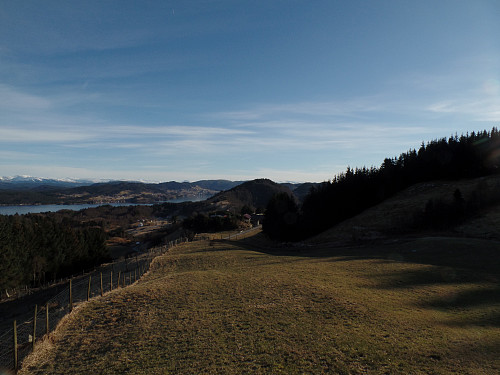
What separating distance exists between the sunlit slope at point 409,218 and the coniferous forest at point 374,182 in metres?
5.23

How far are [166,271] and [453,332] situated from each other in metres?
24.0

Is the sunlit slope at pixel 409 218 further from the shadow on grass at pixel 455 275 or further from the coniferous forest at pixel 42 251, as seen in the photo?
the coniferous forest at pixel 42 251

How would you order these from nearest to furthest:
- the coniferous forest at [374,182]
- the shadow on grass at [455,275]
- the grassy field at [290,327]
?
the grassy field at [290,327] < the shadow on grass at [455,275] < the coniferous forest at [374,182]

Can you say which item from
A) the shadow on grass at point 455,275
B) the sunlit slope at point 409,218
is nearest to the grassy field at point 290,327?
the shadow on grass at point 455,275

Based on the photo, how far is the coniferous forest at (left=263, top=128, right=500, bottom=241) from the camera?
64.0 meters

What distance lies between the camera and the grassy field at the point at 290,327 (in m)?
9.32

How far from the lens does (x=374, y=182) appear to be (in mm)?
69500

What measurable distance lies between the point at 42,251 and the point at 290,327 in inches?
2442

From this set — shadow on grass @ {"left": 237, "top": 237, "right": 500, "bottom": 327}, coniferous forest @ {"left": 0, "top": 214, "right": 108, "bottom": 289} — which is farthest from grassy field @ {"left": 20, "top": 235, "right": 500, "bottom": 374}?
coniferous forest @ {"left": 0, "top": 214, "right": 108, "bottom": 289}

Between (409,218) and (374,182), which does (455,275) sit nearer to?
(409,218)

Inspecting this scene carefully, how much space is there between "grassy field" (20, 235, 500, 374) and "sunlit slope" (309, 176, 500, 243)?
2311 centimetres

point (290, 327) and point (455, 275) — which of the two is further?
point (455, 275)

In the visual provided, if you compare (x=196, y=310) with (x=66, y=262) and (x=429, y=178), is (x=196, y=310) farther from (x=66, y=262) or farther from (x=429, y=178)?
(x=429, y=178)

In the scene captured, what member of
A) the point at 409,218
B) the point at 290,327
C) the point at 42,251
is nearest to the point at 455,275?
the point at 290,327
